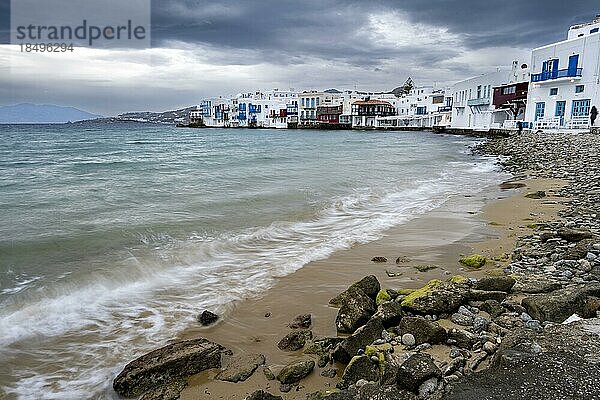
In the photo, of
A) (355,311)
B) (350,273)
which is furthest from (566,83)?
(355,311)

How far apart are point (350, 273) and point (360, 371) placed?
11.7ft

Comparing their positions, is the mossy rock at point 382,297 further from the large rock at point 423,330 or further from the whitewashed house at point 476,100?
the whitewashed house at point 476,100

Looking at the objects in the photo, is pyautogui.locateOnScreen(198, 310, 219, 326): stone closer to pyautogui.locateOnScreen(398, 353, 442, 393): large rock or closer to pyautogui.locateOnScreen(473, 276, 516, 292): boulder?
pyautogui.locateOnScreen(398, 353, 442, 393): large rock

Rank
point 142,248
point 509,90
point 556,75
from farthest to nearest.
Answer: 1. point 509,90
2. point 556,75
3. point 142,248

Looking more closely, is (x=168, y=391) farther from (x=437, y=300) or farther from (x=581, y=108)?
(x=581, y=108)

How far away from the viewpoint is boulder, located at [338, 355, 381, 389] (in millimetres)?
3959

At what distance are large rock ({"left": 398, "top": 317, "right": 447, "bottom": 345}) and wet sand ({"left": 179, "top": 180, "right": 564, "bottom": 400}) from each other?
799 millimetres

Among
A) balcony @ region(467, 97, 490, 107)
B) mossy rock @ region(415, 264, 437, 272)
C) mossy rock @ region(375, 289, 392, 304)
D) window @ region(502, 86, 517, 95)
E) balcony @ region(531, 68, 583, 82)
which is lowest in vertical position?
mossy rock @ region(415, 264, 437, 272)

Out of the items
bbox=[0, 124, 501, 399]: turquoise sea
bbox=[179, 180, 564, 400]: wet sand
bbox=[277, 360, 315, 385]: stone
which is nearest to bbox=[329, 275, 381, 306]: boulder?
bbox=[179, 180, 564, 400]: wet sand

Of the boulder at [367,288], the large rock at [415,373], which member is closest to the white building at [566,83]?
the boulder at [367,288]

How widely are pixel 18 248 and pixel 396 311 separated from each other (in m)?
8.04

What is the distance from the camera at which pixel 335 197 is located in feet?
50.1

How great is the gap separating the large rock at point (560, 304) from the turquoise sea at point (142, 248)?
12.5ft

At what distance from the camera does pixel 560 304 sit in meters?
4.59
